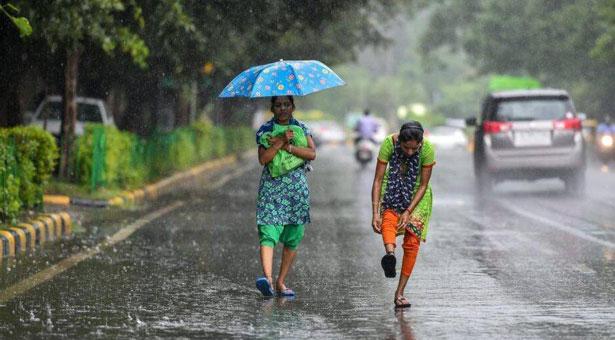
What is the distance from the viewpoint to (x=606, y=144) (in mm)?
38781

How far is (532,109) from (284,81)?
530 inches

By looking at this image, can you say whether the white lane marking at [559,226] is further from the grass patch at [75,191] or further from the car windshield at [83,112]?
the car windshield at [83,112]

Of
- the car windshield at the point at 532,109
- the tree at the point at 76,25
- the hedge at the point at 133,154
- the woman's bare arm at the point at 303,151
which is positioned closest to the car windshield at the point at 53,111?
the hedge at the point at 133,154

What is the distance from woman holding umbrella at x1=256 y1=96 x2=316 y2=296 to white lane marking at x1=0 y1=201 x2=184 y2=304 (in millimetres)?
1936

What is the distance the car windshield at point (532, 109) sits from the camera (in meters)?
23.0

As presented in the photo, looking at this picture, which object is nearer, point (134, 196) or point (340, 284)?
point (340, 284)

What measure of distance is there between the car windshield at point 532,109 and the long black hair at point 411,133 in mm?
13797

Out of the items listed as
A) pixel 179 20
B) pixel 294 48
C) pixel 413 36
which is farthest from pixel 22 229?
pixel 413 36

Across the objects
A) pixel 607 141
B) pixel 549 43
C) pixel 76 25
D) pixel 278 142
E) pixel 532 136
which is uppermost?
Answer: pixel 549 43

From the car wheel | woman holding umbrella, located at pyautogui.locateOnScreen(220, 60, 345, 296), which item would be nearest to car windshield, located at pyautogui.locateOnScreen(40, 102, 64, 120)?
the car wheel

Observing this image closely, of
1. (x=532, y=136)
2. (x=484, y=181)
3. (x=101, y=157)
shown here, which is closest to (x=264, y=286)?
(x=101, y=157)

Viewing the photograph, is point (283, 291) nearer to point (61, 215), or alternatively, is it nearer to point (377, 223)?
point (377, 223)

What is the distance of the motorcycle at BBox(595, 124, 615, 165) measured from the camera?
38594 mm

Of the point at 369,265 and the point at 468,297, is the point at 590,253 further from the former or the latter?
the point at 468,297
